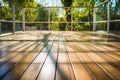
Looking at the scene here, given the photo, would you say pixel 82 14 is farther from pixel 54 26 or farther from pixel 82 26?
pixel 54 26

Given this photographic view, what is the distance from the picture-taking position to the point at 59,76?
5.74ft

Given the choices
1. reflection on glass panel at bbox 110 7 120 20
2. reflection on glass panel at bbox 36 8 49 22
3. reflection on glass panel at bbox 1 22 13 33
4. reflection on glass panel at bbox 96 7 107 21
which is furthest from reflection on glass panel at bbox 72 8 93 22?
reflection on glass panel at bbox 1 22 13 33

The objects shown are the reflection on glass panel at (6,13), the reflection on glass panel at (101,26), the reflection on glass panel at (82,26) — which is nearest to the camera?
the reflection on glass panel at (6,13)

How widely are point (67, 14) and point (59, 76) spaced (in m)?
10.2

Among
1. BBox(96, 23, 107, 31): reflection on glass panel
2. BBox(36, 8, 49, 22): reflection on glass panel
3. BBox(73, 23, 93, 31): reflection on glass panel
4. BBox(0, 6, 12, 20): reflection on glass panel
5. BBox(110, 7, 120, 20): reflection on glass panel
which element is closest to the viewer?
BBox(0, 6, 12, 20): reflection on glass panel

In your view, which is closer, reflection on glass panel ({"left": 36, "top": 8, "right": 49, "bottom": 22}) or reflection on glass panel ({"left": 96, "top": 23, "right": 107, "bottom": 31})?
reflection on glass panel ({"left": 96, "top": 23, "right": 107, "bottom": 31})

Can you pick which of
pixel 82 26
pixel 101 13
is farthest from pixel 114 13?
pixel 82 26

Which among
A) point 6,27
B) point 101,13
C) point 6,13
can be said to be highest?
point 101,13

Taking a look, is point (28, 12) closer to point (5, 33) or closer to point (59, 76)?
point (5, 33)

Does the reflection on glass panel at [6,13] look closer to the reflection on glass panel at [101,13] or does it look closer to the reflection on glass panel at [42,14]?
the reflection on glass panel at [42,14]

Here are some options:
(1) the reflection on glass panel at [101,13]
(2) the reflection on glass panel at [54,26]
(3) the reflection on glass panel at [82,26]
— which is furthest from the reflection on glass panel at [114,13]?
(2) the reflection on glass panel at [54,26]

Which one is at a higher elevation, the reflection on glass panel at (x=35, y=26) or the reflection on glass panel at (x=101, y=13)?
the reflection on glass panel at (x=101, y=13)

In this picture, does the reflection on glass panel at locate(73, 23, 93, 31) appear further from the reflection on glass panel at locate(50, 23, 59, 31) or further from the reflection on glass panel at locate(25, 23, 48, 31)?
the reflection on glass panel at locate(25, 23, 48, 31)

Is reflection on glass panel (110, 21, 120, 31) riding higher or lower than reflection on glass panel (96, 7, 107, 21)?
lower
